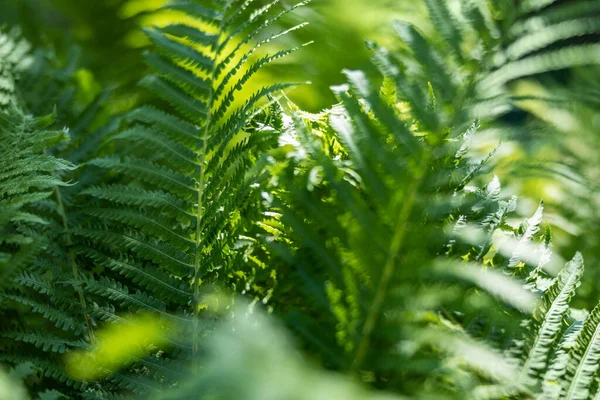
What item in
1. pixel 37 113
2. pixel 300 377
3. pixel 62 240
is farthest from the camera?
pixel 37 113

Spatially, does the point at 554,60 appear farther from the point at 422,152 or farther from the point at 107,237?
the point at 107,237

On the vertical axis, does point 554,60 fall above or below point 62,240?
above

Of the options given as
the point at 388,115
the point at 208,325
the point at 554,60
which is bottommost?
the point at 208,325

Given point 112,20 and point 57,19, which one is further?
point 57,19

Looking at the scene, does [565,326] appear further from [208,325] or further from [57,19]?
[57,19]

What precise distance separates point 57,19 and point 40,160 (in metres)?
1.34

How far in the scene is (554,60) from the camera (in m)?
0.51

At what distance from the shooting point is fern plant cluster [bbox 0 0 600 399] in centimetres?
41

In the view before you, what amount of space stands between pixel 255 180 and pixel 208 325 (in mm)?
128

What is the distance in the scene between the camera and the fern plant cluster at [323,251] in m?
0.41

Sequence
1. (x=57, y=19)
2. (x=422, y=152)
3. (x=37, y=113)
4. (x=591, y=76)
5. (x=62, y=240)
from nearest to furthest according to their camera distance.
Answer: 1. (x=422, y=152)
2. (x=62, y=240)
3. (x=37, y=113)
4. (x=591, y=76)
5. (x=57, y=19)

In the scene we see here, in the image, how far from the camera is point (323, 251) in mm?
431

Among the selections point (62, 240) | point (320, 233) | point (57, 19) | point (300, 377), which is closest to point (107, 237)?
point (62, 240)

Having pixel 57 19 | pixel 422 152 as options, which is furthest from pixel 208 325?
pixel 57 19
